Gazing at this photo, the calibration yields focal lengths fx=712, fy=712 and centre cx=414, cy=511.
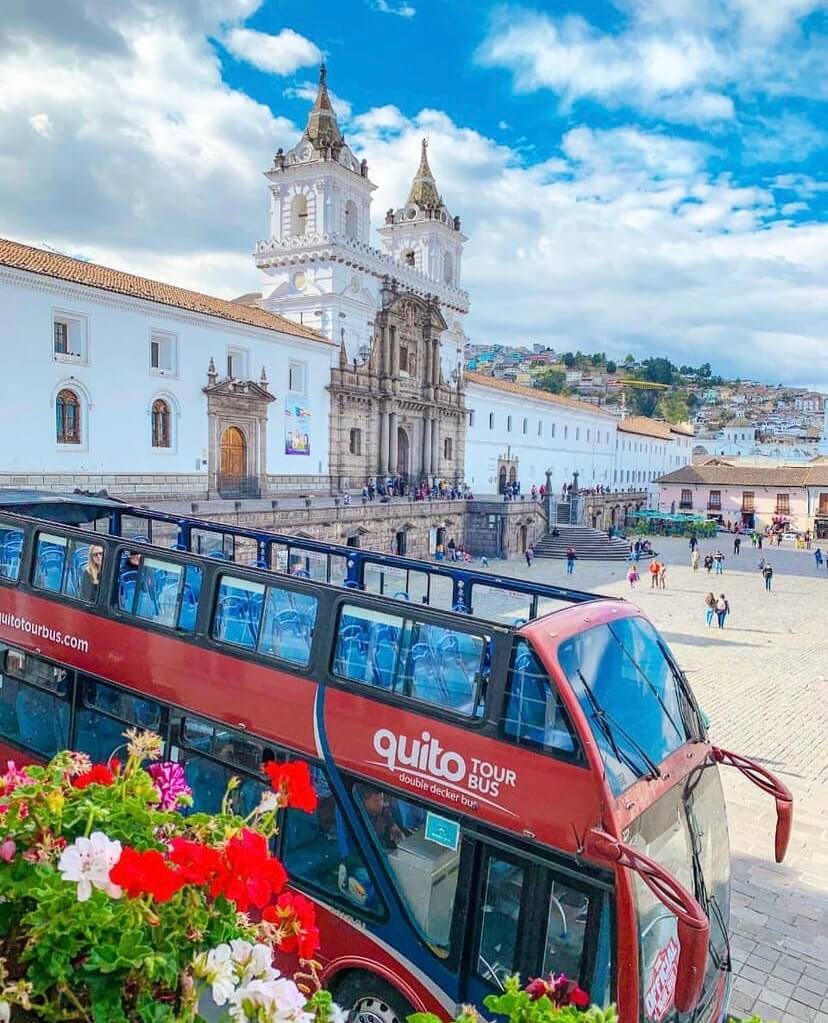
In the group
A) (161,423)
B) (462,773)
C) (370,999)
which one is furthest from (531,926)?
(161,423)

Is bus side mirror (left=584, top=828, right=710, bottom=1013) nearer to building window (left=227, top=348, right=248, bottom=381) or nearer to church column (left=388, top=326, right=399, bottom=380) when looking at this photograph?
building window (left=227, top=348, right=248, bottom=381)

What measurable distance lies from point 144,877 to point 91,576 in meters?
6.02

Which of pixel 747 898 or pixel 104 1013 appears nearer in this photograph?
pixel 104 1013

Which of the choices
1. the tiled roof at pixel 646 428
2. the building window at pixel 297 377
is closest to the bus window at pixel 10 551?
the building window at pixel 297 377

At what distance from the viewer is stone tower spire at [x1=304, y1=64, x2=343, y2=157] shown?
36500 millimetres

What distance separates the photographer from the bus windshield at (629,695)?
4.48 metres

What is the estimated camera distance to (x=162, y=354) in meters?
26.1

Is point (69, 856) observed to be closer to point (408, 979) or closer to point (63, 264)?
point (408, 979)

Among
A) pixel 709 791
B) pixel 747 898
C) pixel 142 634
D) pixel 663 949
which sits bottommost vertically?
pixel 747 898

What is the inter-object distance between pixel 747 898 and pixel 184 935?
754cm

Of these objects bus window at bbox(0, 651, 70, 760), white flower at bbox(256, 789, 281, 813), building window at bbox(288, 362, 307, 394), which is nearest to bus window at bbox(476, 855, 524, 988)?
white flower at bbox(256, 789, 281, 813)

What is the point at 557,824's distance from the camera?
14.4 ft

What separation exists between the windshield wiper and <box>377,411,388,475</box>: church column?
34.4 metres

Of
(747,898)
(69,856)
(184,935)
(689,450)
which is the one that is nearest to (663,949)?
(184,935)
